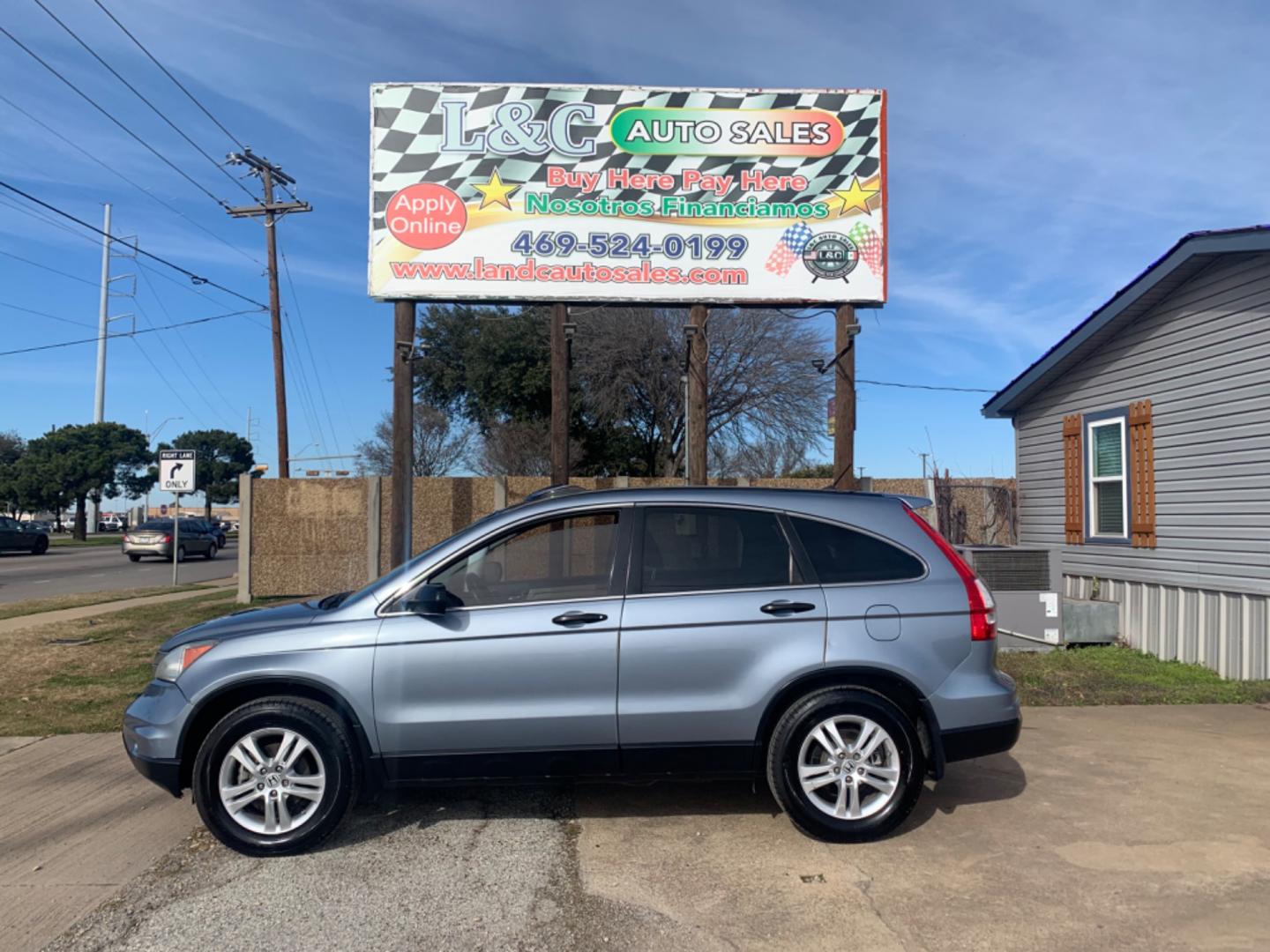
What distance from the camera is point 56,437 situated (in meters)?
56.8

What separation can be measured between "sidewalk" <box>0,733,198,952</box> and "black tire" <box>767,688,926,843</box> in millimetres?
3133

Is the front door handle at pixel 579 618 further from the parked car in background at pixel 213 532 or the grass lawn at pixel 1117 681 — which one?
the parked car in background at pixel 213 532

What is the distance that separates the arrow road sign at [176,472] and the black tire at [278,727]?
14275mm

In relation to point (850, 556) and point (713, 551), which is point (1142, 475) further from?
point (713, 551)

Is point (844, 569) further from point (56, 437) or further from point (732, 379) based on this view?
point (56, 437)

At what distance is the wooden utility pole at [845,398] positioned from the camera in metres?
10.2

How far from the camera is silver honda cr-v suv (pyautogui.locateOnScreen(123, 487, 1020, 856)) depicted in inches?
175

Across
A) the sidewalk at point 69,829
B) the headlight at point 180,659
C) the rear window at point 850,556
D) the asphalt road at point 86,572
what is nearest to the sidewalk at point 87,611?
the asphalt road at point 86,572

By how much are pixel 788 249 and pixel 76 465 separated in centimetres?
5695

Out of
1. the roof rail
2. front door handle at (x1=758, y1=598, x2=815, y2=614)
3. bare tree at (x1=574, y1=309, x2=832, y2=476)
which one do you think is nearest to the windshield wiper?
the roof rail

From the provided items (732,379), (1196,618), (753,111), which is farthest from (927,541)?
(732,379)

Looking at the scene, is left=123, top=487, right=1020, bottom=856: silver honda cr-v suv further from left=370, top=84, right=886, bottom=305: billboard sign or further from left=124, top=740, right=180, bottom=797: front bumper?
left=370, top=84, right=886, bottom=305: billboard sign

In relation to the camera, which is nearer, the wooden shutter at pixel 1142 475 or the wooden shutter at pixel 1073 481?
the wooden shutter at pixel 1142 475

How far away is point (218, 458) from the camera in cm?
8506
